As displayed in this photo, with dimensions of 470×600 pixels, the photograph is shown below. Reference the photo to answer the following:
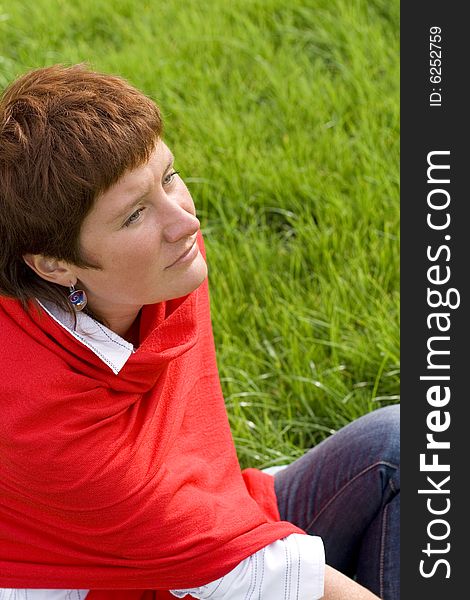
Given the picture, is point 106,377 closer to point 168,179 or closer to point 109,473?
point 109,473

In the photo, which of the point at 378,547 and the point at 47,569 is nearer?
the point at 47,569

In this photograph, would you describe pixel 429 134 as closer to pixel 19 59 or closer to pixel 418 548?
pixel 418 548

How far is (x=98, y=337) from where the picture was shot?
146 centimetres

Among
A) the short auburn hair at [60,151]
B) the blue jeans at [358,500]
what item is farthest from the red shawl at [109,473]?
the blue jeans at [358,500]

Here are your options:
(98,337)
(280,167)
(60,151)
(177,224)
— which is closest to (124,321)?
(98,337)

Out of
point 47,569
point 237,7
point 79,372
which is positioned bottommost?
point 47,569

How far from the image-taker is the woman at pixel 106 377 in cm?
135

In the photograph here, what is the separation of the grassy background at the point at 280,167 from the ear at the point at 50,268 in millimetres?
892

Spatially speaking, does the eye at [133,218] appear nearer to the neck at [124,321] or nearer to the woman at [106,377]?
the woman at [106,377]

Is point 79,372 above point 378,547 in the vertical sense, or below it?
above

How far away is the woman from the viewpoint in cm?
135

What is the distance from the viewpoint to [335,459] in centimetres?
189

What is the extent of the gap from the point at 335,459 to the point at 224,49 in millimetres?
1741

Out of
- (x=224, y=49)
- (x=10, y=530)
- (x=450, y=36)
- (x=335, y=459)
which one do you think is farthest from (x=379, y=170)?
(x=10, y=530)
